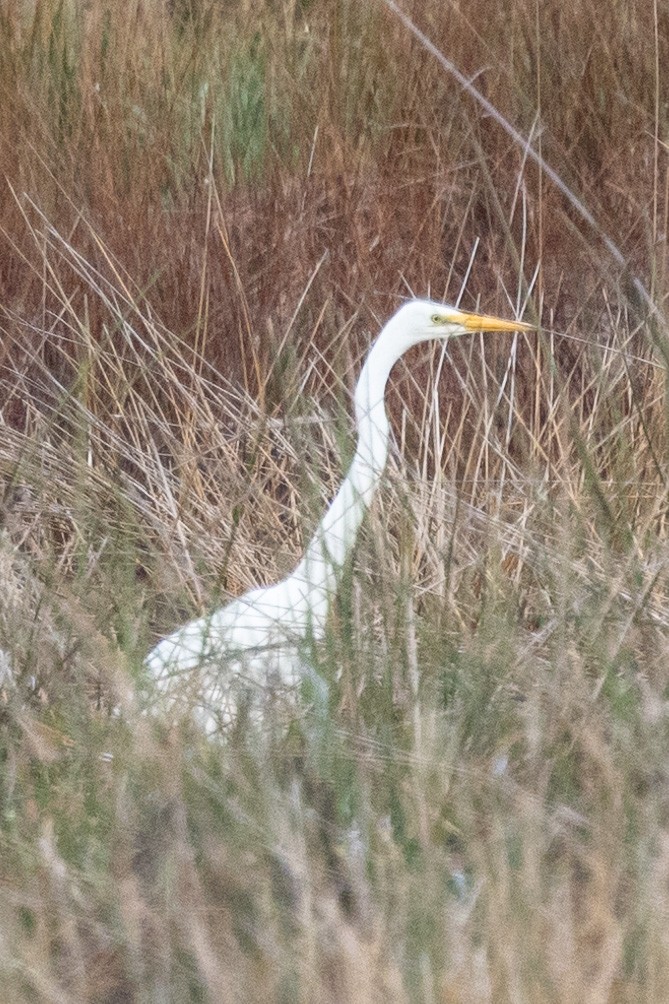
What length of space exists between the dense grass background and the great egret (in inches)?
1.7

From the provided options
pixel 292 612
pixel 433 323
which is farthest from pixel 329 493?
pixel 292 612

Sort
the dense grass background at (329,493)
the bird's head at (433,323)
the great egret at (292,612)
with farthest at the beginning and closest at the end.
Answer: the bird's head at (433,323) → the great egret at (292,612) → the dense grass background at (329,493)

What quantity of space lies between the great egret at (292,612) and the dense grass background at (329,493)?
44 mm

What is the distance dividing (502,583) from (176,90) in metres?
1.58

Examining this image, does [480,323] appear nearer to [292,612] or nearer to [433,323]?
[433,323]

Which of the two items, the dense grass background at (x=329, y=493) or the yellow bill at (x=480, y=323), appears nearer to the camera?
the dense grass background at (x=329, y=493)

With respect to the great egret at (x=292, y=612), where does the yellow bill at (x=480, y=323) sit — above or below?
above

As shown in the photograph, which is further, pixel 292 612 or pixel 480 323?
pixel 480 323

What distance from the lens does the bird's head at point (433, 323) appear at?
233cm

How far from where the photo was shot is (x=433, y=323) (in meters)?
2.36

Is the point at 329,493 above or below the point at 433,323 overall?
below

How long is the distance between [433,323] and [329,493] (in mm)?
306

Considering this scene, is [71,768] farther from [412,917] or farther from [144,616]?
[412,917]

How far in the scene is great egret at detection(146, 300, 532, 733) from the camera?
62.2 inches
